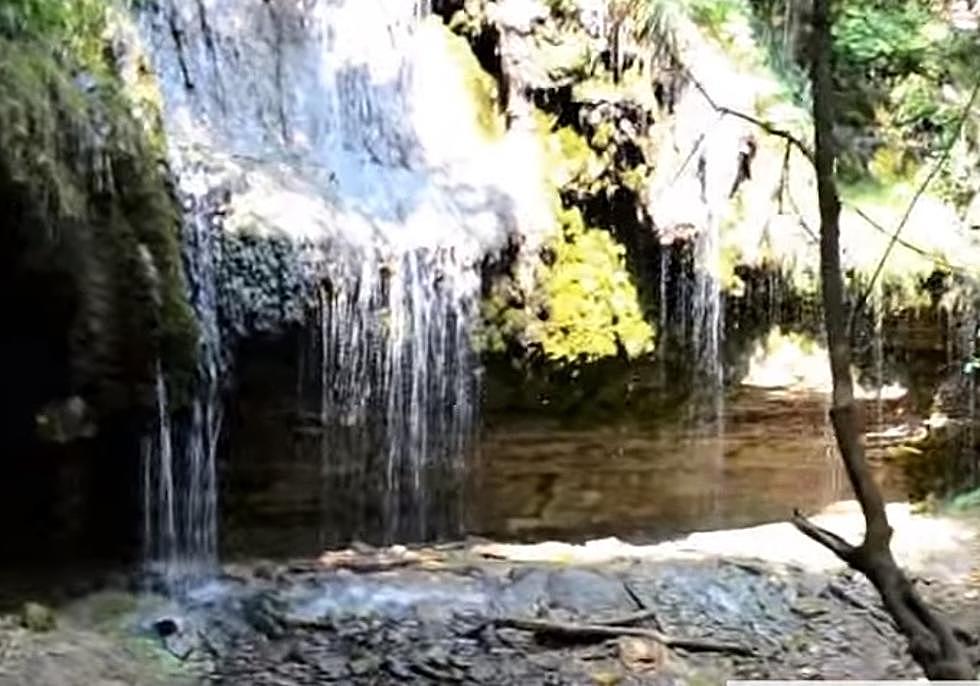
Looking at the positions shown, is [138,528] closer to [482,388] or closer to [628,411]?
[482,388]

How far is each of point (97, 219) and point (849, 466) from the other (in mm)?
3817

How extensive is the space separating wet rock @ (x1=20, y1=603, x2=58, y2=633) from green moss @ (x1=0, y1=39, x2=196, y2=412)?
36.7 inches

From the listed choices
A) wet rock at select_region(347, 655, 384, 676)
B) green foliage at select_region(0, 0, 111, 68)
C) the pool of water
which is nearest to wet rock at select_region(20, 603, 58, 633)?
wet rock at select_region(347, 655, 384, 676)

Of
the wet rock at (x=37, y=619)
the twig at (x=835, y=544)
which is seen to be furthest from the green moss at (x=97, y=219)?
the twig at (x=835, y=544)

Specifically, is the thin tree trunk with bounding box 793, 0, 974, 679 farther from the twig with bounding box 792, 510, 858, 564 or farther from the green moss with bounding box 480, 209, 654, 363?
the green moss with bounding box 480, 209, 654, 363

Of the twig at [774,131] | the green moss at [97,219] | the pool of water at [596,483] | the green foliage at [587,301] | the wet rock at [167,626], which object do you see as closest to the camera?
the twig at [774,131]

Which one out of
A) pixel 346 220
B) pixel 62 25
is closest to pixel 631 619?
pixel 346 220

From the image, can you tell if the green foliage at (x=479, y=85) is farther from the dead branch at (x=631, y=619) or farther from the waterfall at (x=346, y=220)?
the dead branch at (x=631, y=619)

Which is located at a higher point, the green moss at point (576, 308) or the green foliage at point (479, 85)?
the green foliage at point (479, 85)

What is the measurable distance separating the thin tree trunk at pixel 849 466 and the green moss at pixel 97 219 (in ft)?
11.5

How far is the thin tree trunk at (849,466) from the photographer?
2.53 m

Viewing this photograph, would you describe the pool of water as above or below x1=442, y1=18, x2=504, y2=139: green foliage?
below

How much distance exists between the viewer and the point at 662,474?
8.16m

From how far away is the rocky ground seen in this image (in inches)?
222
